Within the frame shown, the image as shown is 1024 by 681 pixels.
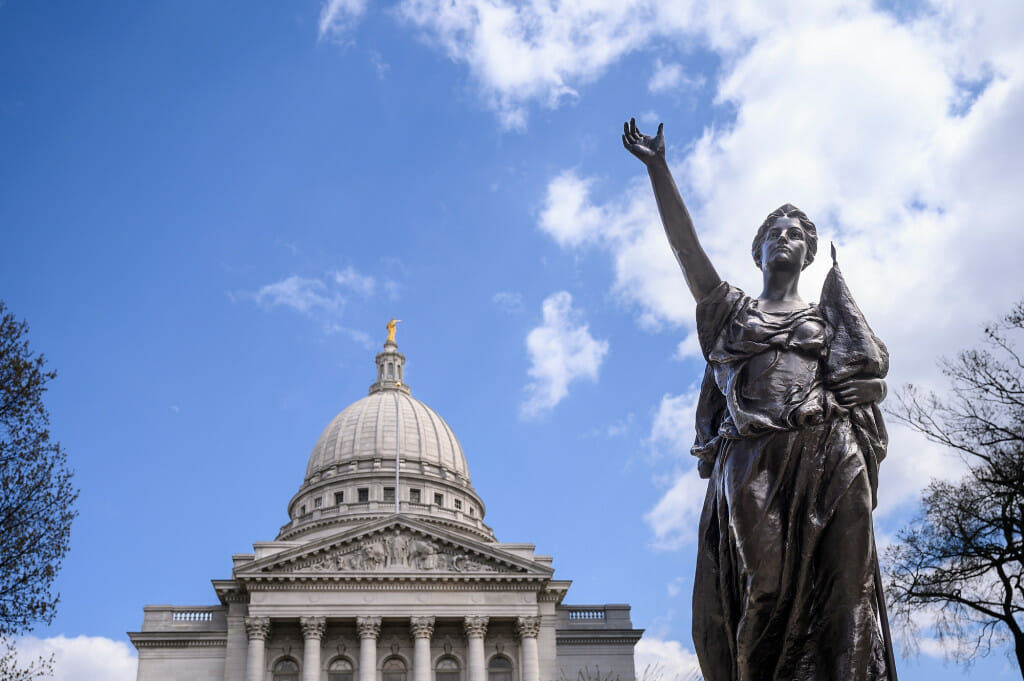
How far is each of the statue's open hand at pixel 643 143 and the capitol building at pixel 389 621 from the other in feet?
183

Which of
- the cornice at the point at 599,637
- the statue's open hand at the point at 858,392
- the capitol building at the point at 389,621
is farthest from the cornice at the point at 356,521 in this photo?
the statue's open hand at the point at 858,392

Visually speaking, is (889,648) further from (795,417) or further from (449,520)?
(449,520)

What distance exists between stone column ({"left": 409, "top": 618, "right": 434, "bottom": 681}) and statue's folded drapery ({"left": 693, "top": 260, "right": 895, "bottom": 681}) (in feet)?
→ 183

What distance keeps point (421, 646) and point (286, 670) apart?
7.96m

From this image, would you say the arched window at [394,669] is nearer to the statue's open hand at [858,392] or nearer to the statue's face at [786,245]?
the statue's face at [786,245]

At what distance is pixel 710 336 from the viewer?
5758 mm

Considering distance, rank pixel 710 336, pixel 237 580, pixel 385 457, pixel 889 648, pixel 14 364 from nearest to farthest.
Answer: pixel 889 648 → pixel 710 336 → pixel 14 364 → pixel 237 580 → pixel 385 457

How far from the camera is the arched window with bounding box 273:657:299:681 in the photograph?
59406mm

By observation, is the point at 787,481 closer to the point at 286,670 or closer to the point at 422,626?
the point at 422,626

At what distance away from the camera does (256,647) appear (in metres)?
58.2

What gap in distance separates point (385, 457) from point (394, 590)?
30.6m

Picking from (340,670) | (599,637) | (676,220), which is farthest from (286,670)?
(676,220)

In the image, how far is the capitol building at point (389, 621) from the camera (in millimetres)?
59062

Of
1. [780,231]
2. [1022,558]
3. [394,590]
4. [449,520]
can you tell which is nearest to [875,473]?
[780,231]
